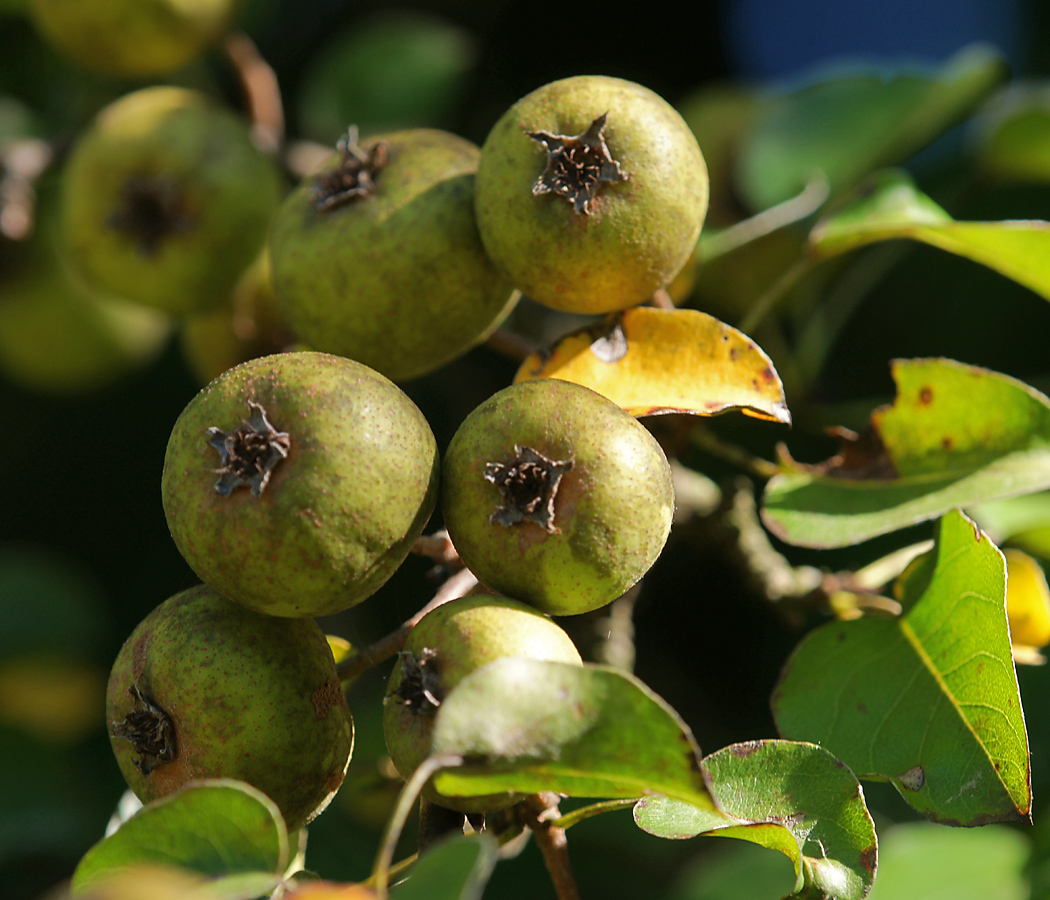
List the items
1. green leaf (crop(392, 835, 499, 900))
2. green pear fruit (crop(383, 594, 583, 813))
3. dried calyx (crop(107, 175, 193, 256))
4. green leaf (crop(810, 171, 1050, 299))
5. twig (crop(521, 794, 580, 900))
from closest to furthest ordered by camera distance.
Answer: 1. green leaf (crop(392, 835, 499, 900))
2. green pear fruit (crop(383, 594, 583, 813))
3. twig (crop(521, 794, 580, 900))
4. green leaf (crop(810, 171, 1050, 299))
5. dried calyx (crop(107, 175, 193, 256))

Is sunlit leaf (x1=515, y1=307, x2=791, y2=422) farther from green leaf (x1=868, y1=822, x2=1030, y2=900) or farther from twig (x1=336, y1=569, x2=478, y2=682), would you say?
green leaf (x1=868, y1=822, x2=1030, y2=900)

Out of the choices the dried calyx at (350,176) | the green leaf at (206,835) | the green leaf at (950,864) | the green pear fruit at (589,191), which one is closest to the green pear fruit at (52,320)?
the dried calyx at (350,176)

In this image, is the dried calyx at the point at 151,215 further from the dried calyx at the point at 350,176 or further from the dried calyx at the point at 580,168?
the dried calyx at the point at 580,168

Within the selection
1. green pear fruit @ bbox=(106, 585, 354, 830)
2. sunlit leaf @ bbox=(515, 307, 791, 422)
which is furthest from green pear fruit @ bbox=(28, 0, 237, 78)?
green pear fruit @ bbox=(106, 585, 354, 830)

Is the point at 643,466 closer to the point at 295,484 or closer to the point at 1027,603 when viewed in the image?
the point at 295,484

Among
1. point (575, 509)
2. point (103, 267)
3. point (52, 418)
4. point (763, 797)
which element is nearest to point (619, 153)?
point (575, 509)

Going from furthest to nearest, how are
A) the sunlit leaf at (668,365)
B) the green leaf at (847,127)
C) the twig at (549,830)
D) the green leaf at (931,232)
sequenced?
the green leaf at (847,127)
the green leaf at (931,232)
the sunlit leaf at (668,365)
the twig at (549,830)
